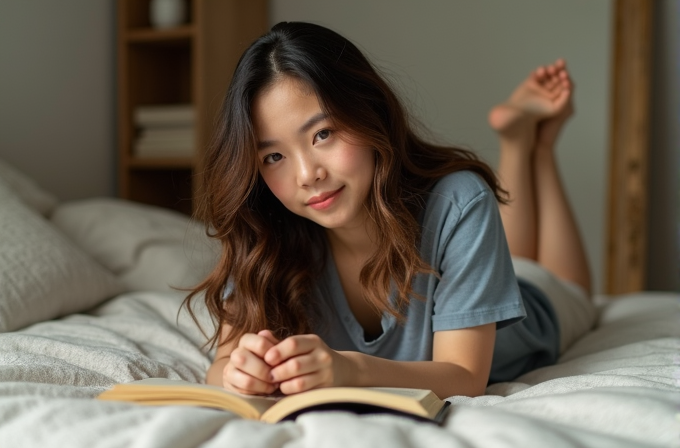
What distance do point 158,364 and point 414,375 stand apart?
1.22 ft

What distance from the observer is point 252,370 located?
2.62 feet

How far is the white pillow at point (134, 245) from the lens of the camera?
1.62 m

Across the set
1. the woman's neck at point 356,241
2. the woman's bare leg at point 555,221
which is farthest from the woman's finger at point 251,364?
the woman's bare leg at point 555,221

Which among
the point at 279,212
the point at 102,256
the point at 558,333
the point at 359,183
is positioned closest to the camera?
the point at 359,183

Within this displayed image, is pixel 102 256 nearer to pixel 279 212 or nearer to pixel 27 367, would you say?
pixel 279 212

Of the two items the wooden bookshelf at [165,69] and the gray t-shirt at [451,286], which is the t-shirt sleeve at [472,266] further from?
the wooden bookshelf at [165,69]

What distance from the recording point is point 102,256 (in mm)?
1644

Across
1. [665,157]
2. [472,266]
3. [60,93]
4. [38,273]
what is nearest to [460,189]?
[472,266]

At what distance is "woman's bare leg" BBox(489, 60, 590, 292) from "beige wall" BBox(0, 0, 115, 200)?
1.26m

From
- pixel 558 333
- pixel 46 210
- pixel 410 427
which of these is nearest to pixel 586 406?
pixel 410 427

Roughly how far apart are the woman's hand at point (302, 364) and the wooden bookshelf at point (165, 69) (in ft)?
5.19

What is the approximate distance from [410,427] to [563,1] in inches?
94.6

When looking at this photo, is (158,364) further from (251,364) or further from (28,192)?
(28,192)

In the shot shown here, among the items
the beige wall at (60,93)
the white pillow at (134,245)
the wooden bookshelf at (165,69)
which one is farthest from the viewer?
the wooden bookshelf at (165,69)
